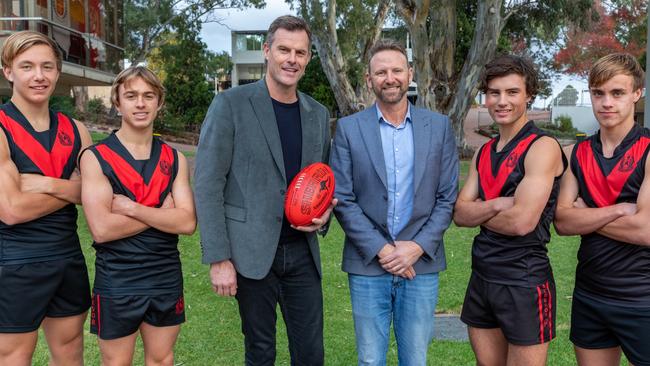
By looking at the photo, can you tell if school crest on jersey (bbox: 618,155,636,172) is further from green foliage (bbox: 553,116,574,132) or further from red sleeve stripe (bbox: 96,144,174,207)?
green foliage (bbox: 553,116,574,132)

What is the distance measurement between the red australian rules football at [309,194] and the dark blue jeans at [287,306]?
0.27 meters

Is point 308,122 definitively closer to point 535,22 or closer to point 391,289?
point 391,289

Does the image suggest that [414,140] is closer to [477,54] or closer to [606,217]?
[606,217]

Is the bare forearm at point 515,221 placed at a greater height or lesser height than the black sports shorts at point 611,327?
greater

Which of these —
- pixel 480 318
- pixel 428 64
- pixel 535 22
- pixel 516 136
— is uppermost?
pixel 535 22

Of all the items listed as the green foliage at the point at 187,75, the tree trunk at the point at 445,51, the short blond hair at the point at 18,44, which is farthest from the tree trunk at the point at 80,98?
the short blond hair at the point at 18,44

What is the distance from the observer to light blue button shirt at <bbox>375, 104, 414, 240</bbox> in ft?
10.8

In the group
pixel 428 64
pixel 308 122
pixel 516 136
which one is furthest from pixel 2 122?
pixel 428 64

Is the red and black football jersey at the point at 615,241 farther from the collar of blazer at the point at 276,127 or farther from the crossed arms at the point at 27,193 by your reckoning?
the crossed arms at the point at 27,193

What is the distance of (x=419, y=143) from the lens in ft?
10.7

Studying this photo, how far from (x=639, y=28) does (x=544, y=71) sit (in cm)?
1078

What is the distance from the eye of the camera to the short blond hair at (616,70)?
2.90 metres

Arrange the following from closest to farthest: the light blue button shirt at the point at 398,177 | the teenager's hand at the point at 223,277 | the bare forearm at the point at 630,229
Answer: the bare forearm at the point at 630,229
the teenager's hand at the point at 223,277
the light blue button shirt at the point at 398,177

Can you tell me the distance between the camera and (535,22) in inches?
874
